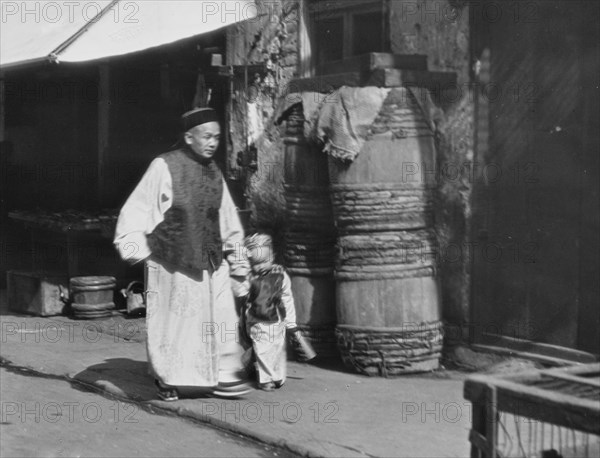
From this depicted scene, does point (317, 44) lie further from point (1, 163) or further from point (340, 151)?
point (1, 163)

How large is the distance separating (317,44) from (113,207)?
3.62 metres

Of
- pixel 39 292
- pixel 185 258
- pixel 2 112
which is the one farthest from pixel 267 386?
pixel 2 112

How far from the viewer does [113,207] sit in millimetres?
12039

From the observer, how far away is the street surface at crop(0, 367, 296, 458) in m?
5.93

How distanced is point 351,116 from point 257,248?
1.11m

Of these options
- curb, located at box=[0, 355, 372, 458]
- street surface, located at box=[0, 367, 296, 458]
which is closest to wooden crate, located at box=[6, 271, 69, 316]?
curb, located at box=[0, 355, 372, 458]

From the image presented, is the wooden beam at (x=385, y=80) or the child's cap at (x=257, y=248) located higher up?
the wooden beam at (x=385, y=80)

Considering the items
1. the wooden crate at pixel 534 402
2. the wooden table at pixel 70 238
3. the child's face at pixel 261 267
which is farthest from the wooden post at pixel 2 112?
the wooden crate at pixel 534 402

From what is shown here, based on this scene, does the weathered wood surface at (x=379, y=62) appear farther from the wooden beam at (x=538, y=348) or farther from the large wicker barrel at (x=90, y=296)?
the large wicker barrel at (x=90, y=296)

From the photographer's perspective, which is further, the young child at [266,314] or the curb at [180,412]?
the young child at [266,314]

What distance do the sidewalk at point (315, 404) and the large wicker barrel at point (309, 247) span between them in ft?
1.10

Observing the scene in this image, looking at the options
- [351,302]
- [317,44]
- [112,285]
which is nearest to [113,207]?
[112,285]

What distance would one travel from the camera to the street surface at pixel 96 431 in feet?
19.5

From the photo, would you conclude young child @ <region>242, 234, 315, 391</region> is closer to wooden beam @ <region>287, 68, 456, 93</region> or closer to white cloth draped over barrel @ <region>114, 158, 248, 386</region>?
white cloth draped over barrel @ <region>114, 158, 248, 386</region>
